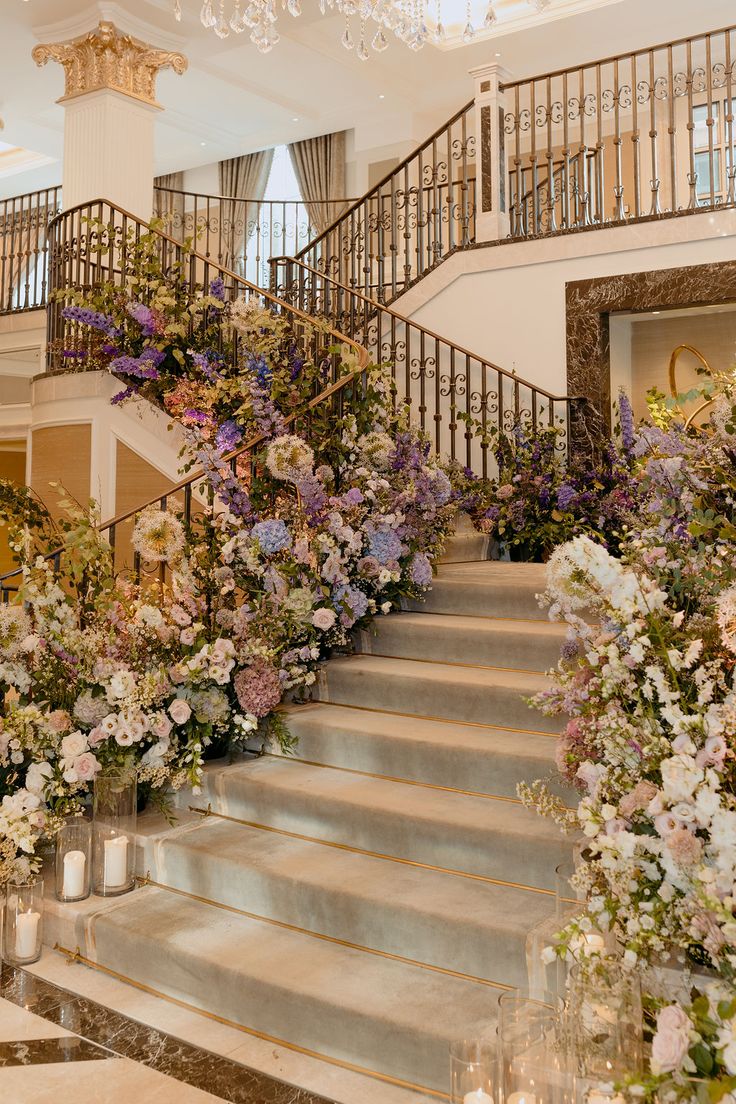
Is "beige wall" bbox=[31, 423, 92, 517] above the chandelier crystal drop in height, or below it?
below

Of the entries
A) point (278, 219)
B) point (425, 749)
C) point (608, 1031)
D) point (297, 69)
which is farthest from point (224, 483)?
point (278, 219)

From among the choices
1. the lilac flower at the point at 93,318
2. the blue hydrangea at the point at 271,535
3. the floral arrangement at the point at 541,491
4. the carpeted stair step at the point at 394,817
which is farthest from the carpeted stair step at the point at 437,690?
the lilac flower at the point at 93,318

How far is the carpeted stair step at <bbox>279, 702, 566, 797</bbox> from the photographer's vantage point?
10.5 ft

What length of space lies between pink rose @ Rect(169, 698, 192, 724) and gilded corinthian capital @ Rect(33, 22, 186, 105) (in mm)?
7263

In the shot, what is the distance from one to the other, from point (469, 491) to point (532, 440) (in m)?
0.62

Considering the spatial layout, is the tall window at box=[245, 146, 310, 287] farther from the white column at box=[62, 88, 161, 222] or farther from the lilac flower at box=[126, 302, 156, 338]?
the lilac flower at box=[126, 302, 156, 338]

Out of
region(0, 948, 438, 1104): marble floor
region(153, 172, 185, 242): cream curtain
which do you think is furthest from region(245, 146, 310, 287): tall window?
region(0, 948, 438, 1104): marble floor

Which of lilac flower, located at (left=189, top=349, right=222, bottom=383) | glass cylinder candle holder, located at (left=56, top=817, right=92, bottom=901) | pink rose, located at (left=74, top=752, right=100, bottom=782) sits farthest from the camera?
lilac flower, located at (left=189, top=349, right=222, bottom=383)

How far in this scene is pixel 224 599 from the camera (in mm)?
4051

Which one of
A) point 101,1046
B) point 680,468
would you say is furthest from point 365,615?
point 101,1046

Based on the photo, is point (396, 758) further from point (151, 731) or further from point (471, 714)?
point (151, 731)

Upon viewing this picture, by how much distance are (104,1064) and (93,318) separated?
15.6ft

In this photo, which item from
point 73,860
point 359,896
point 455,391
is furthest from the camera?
point 455,391

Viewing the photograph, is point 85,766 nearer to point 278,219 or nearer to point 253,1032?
point 253,1032
